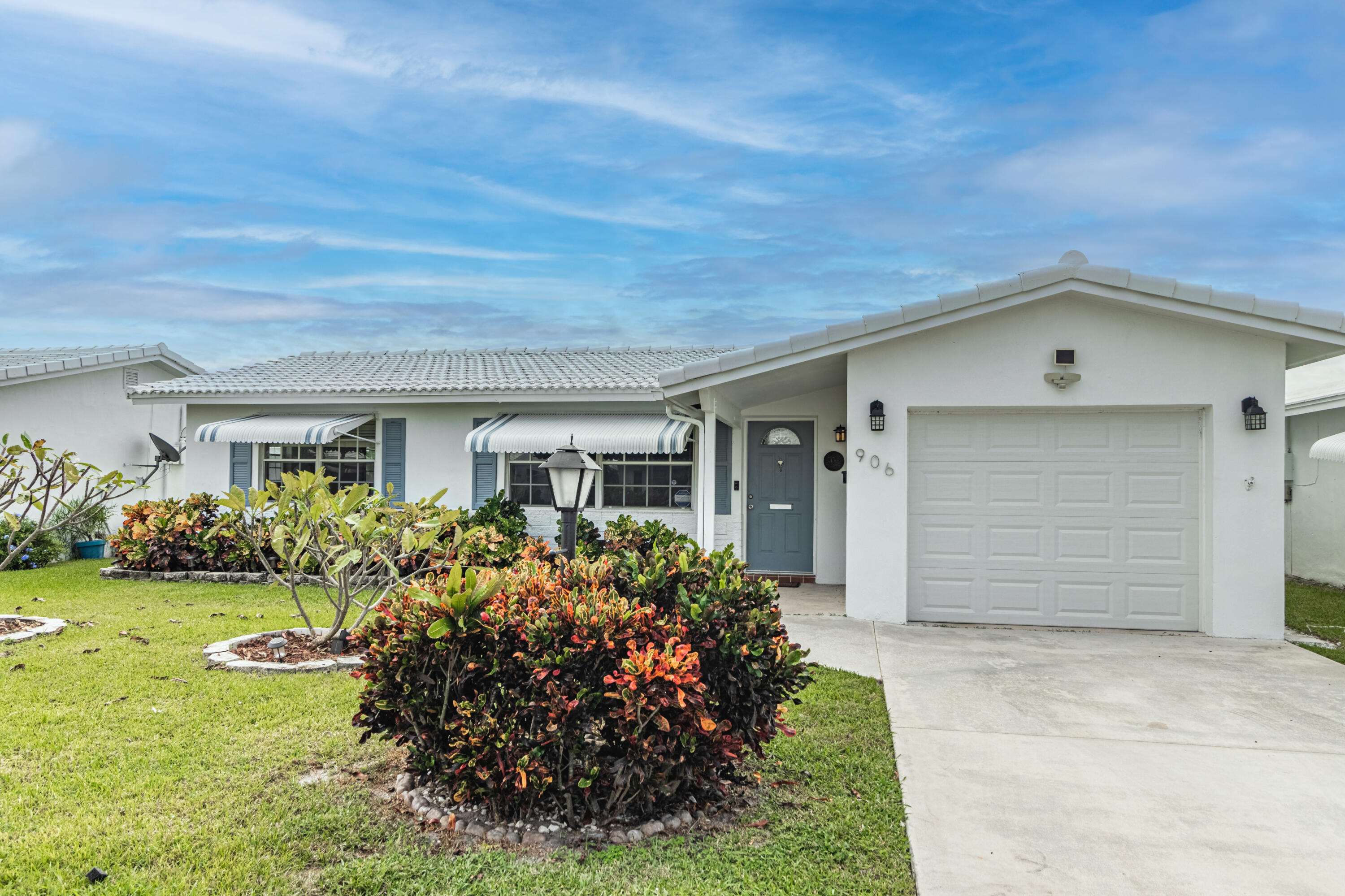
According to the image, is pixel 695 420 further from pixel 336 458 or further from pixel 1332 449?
pixel 1332 449

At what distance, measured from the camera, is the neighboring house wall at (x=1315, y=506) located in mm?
12953

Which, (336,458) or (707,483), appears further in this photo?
(336,458)

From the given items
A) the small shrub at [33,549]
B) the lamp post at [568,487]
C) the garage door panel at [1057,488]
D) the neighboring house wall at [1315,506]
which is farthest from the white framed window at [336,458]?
the neighboring house wall at [1315,506]

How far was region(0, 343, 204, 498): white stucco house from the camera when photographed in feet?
48.1

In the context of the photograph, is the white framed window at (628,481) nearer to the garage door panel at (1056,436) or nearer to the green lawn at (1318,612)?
the garage door panel at (1056,436)

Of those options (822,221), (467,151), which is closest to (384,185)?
(467,151)

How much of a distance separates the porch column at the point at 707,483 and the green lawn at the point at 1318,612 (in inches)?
268

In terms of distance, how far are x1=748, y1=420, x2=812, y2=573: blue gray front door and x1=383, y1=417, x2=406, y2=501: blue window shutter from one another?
6.11 metres

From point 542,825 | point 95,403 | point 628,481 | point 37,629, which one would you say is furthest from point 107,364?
point 542,825

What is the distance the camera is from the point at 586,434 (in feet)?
38.7

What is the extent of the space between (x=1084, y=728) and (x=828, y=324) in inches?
200

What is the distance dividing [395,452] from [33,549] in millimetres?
6592

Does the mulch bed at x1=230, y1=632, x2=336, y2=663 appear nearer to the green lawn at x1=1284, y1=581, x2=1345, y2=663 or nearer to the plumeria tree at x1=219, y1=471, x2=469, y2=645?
the plumeria tree at x1=219, y1=471, x2=469, y2=645

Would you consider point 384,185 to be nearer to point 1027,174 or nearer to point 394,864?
point 1027,174
